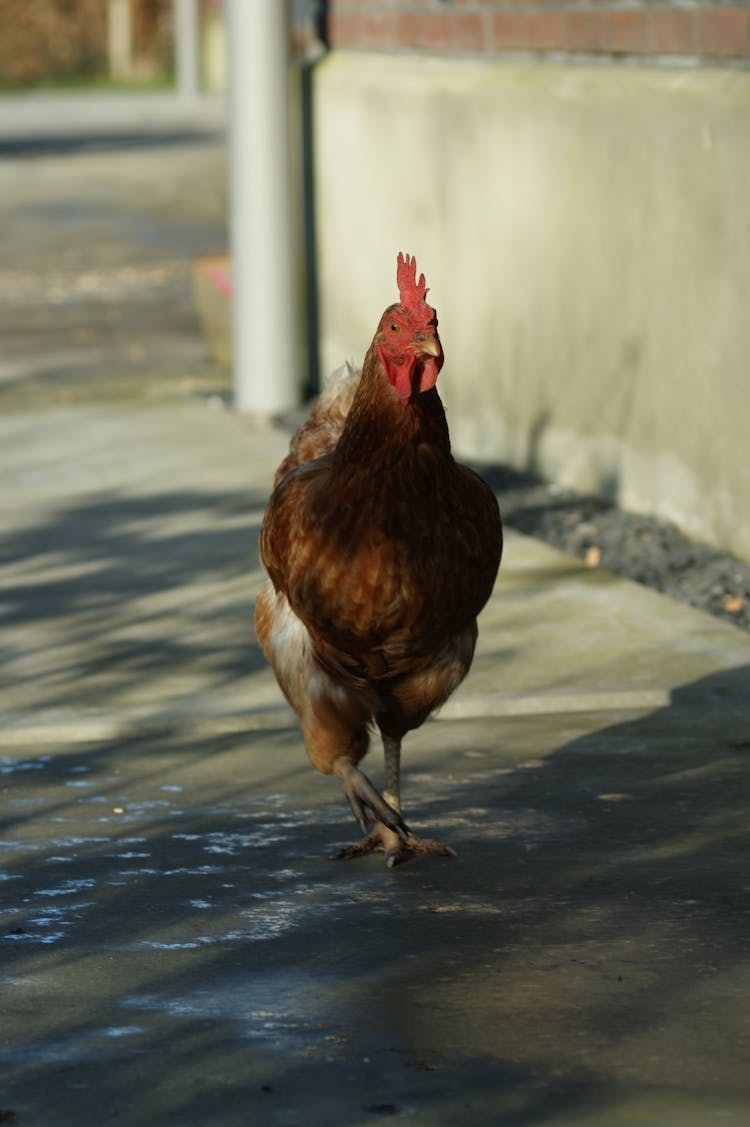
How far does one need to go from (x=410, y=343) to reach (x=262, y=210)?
281 inches

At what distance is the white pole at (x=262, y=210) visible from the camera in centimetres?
1175

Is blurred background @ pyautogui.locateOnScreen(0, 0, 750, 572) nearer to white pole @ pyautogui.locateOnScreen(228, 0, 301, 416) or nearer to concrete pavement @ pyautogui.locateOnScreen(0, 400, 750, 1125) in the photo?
white pole @ pyautogui.locateOnScreen(228, 0, 301, 416)

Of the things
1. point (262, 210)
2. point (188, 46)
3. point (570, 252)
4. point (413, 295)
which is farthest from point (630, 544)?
point (188, 46)

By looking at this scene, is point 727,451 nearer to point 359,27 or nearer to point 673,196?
point 673,196

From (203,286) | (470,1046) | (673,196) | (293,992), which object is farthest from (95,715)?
(203,286)

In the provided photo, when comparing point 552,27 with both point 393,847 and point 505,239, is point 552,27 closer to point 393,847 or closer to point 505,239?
point 505,239

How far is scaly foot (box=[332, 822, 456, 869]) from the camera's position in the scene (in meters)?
5.30

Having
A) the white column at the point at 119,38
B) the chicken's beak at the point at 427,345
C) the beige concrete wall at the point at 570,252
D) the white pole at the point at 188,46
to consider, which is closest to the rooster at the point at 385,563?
the chicken's beak at the point at 427,345

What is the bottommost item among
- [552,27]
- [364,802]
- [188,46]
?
[188,46]

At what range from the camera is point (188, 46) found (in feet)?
137

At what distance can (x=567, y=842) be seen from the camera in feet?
17.6

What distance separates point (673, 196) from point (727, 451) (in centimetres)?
114

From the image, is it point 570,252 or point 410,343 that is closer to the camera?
point 410,343

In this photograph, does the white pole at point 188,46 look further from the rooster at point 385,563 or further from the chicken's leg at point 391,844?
the chicken's leg at point 391,844
